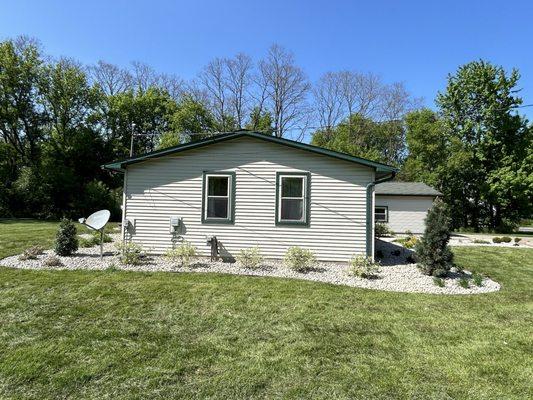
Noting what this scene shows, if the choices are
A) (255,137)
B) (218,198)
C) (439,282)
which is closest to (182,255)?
(218,198)

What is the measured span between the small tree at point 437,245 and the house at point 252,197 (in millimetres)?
1343

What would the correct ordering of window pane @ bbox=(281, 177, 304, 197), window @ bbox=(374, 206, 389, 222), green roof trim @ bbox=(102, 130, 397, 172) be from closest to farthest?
green roof trim @ bbox=(102, 130, 397, 172)
window pane @ bbox=(281, 177, 304, 197)
window @ bbox=(374, 206, 389, 222)

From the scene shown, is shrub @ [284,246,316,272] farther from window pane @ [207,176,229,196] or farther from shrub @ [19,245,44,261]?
shrub @ [19,245,44,261]

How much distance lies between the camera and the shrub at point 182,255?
26.6 ft

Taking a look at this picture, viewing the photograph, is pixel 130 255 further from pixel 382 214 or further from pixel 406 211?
pixel 406 211

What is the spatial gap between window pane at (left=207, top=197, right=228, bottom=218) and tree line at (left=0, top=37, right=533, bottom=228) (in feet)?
44.2

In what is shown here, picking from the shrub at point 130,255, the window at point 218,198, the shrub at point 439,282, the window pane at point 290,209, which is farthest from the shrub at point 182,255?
the shrub at point 439,282

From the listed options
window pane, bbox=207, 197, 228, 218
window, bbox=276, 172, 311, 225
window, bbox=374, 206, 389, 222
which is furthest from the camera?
window, bbox=374, 206, 389, 222

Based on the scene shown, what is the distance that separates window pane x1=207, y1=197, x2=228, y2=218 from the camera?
366 inches

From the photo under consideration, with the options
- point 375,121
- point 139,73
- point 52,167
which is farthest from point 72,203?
point 375,121

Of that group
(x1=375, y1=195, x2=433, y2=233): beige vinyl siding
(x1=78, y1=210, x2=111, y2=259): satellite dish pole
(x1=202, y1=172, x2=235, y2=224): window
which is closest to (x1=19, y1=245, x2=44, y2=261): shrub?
(x1=78, y1=210, x2=111, y2=259): satellite dish pole

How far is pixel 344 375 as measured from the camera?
11.3 feet

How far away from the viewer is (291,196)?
9164mm

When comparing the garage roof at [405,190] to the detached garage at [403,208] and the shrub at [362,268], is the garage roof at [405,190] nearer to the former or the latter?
the detached garage at [403,208]
